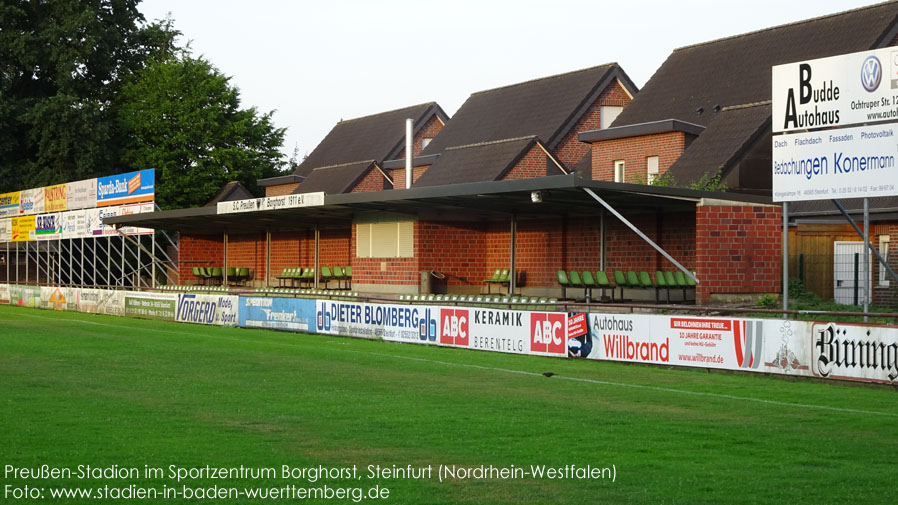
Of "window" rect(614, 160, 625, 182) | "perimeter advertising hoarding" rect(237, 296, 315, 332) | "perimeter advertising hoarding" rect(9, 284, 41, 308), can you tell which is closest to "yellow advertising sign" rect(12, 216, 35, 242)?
"perimeter advertising hoarding" rect(9, 284, 41, 308)

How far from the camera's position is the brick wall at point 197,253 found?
54531mm

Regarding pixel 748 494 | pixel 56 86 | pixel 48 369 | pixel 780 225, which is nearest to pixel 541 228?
pixel 780 225

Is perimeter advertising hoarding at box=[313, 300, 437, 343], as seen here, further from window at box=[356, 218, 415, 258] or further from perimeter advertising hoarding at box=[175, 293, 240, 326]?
window at box=[356, 218, 415, 258]

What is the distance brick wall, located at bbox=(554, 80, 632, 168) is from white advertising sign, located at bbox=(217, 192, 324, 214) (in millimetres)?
14680

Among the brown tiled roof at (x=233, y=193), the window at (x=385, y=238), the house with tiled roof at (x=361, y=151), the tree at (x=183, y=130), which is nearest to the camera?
the window at (x=385, y=238)

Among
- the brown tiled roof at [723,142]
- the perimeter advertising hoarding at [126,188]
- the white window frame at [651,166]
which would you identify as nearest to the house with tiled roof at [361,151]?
the perimeter advertising hoarding at [126,188]

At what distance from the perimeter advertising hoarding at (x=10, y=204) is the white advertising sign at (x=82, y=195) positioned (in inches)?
278

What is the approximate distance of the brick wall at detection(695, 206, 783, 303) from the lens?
28359 mm

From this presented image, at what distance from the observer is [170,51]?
7750 centimetres

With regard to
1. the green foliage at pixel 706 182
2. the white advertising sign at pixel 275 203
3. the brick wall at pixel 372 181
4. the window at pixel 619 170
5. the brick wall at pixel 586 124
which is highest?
the brick wall at pixel 586 124

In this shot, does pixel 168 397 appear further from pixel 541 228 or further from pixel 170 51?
pixel 170 51

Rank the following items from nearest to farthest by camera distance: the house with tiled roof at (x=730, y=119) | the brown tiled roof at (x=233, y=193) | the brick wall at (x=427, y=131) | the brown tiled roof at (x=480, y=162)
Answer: the house with tiled roof at (x=730, y=119)
the brown tiled roof at (x=480, y=162)
the brick wall at (x=427, y=131)
the brown tiled roof at (x=233, y=193)

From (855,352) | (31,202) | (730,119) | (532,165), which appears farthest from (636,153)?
(31,202)

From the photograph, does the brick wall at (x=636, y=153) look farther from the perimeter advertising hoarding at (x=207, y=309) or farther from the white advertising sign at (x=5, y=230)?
the white advertising sign at (x=5, y=230)
